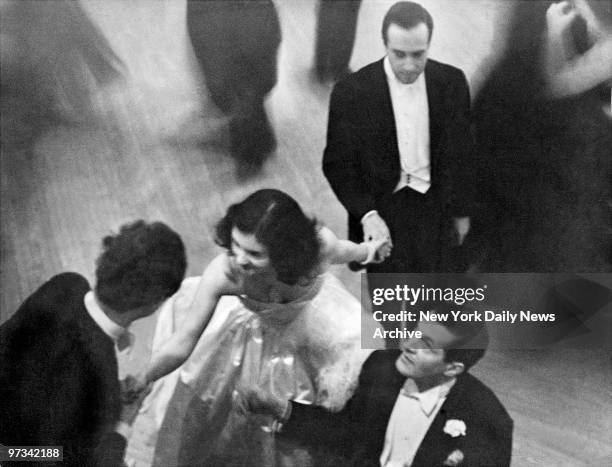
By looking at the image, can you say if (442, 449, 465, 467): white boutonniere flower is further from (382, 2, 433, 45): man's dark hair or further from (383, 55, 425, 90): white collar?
(382, 2, 433, 45): man's dark hair

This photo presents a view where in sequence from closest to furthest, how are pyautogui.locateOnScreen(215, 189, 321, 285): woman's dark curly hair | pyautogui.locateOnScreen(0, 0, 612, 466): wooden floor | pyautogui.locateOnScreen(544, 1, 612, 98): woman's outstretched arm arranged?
1. pyautogui.locateOnScreen(215, 189, 321, 285): woman's dark curly hair
2. pyautogui.locateOnScreen(0, 0, 612, 466): wooden floor
3. pyautogui.locateOnScreen(544, 1, 612, 98): woman's outstretched arm

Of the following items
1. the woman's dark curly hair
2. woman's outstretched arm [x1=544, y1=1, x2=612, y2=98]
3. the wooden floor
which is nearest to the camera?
the woman's dark curly hair

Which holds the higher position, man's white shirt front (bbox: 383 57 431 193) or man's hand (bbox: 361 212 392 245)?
man's white shirt front (bbox: 383 57 431 193)

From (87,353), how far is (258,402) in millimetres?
905

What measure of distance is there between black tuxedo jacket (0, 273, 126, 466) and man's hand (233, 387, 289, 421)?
24.7 inches

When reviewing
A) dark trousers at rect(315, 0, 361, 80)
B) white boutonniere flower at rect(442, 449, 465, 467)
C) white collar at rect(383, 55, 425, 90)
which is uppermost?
dark trousers at rect(315, 0, 361, 80)

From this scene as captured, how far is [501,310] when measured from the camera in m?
3.46

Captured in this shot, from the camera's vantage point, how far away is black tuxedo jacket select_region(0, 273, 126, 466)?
3410 mm

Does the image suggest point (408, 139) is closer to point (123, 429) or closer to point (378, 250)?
point (378, 250)

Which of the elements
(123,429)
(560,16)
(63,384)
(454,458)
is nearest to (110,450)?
(123,429)

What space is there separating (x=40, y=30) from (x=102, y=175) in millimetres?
841

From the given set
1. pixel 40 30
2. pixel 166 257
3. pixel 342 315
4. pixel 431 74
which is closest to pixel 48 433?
pixel 166 257

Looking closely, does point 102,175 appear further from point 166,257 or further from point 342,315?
point 342,315

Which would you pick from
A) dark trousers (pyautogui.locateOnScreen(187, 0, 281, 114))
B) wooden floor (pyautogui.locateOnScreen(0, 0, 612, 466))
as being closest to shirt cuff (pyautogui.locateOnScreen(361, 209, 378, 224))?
wooden floor (pyautogui.locateOnScreen(0, 0, 612, 466))
